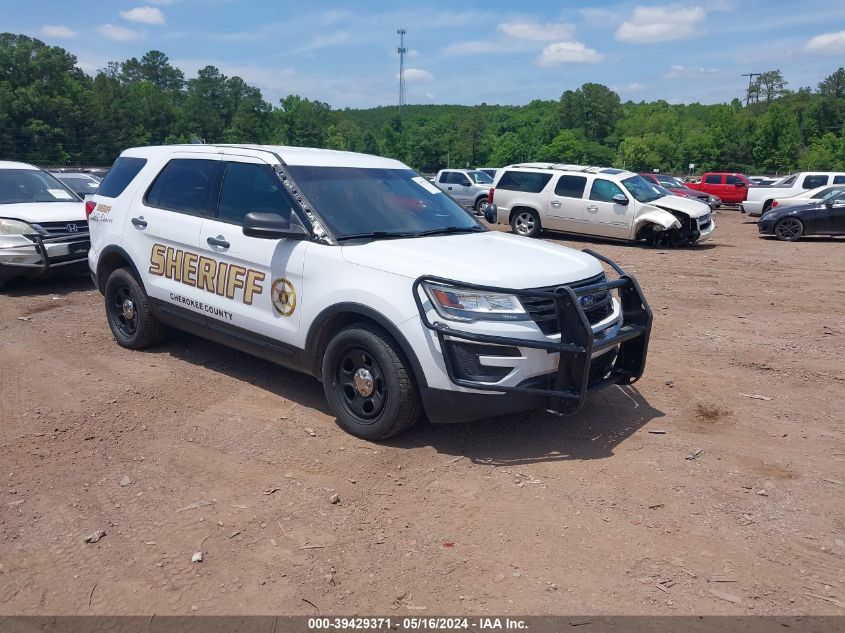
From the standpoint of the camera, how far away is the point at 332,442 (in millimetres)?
4793

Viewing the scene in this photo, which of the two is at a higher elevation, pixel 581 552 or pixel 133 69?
pixel 133 69

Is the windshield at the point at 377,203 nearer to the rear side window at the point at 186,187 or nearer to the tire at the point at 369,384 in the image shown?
the tire at the point at 369,384

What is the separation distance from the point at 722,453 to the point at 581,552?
5.50 feet

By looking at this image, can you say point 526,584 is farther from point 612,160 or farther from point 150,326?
point 612,160

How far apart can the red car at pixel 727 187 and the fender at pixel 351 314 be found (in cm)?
3365

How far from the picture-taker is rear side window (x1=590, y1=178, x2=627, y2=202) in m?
16.6

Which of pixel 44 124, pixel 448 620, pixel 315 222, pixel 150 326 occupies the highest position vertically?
pixel 44 124

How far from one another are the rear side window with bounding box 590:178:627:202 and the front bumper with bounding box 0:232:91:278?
38.4ft

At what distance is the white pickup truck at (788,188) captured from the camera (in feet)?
77.0

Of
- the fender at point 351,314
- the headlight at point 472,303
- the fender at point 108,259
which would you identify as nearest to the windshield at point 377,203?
the fender at point 351,314

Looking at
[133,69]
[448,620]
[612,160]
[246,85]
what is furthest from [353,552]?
[133,69]

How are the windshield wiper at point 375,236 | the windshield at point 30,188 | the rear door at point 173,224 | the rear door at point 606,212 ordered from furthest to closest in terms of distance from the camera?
the rear door at point 606,212 → the windshield at point 30,188 → the rear door at point 173,224 → the windshield wiper at point 375,236

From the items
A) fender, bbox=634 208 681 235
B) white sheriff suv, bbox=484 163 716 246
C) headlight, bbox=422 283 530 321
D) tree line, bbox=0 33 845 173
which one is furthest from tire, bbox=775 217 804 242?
tree line, bbox=0 33 845 173

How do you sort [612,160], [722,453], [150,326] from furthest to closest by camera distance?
[612,160], [150,326], [722,453]
